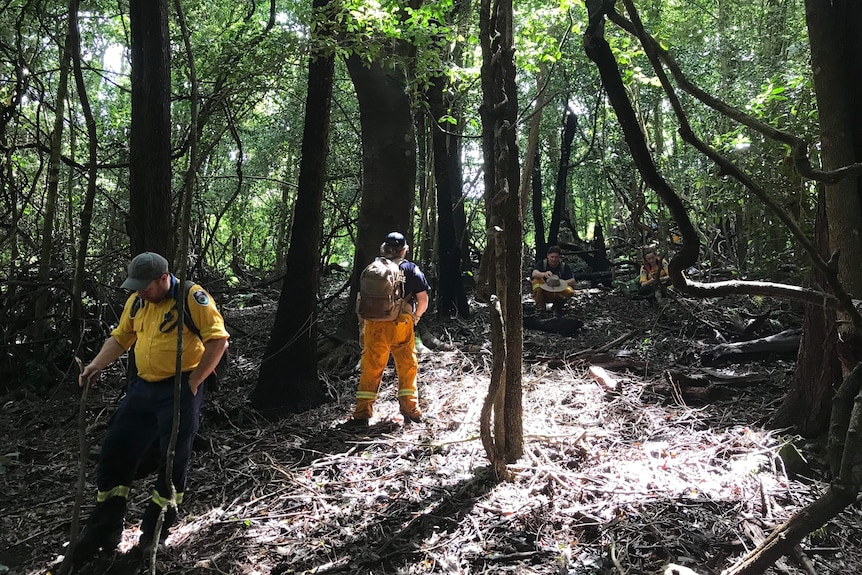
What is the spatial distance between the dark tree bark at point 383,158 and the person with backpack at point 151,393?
13.4ft

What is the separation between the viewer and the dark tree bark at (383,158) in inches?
297

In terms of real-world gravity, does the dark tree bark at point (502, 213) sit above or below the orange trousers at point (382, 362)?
above

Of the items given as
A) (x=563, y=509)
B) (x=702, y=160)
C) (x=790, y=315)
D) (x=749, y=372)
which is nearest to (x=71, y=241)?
(x=563, y=509)

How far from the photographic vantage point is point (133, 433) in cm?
339

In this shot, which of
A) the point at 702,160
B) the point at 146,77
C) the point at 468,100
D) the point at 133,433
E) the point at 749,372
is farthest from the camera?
the point at 702,160

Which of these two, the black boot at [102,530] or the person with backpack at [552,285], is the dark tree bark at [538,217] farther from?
the black boot at [102,530]

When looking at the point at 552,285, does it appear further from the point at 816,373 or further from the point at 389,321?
the point at 816,373

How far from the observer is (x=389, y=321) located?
5273 mm

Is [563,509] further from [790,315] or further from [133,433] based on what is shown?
[790,315]

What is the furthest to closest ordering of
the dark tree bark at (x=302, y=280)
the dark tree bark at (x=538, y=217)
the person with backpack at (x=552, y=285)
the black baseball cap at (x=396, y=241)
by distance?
the dark tree bark at (x=538, y=217) → the person with backpack at (x=552, y=285) → the dark tree bark at (x=302, y=280) → the black baseball cap at (x=396, y=241)

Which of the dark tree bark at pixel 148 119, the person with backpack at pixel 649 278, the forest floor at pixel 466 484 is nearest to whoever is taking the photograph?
the forest floor at pixel 466 484

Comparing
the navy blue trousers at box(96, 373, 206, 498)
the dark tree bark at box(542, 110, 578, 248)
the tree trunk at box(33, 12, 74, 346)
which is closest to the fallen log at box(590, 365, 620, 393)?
the navy blue trousers at box(96, 373, 206, 498)

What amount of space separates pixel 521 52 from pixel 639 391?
442cm

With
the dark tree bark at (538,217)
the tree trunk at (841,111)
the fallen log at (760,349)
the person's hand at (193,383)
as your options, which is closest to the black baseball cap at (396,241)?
the person's hand at (193,383)
